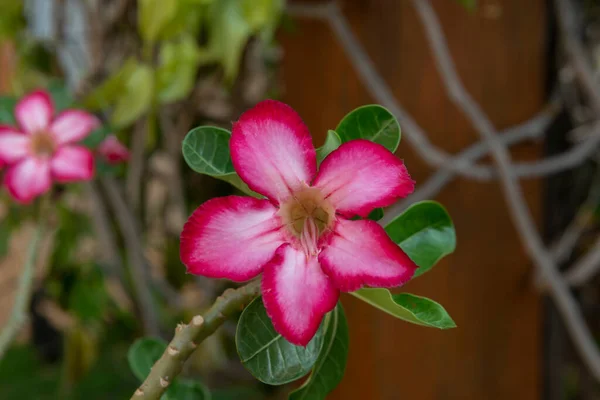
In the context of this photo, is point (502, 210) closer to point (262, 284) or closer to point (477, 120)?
point (477, 120)

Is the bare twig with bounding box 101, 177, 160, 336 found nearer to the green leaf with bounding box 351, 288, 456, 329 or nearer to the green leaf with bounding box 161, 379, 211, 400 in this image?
the green leaf with bounding box 161, 379, 211, 400

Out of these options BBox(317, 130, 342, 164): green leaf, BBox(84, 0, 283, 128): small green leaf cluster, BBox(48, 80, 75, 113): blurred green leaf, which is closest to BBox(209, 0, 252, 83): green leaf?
BBox(84, 0, 283, 128): small green leaf cluster

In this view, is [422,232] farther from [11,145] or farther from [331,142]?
[11,145]

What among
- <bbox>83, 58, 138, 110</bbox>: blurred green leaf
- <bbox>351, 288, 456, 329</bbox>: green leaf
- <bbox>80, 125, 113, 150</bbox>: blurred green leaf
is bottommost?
<bbox>351, 288, 456, 329</bbox>: green leaf

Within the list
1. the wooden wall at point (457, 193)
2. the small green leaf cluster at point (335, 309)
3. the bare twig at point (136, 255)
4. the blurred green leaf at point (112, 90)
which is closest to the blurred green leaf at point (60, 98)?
the blurred green leaf at point (112, 90)

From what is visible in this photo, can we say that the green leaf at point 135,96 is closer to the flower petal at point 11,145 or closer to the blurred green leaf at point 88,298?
the flower petal at point 11,145

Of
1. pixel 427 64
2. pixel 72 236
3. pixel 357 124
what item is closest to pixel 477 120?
pixel 427 64
